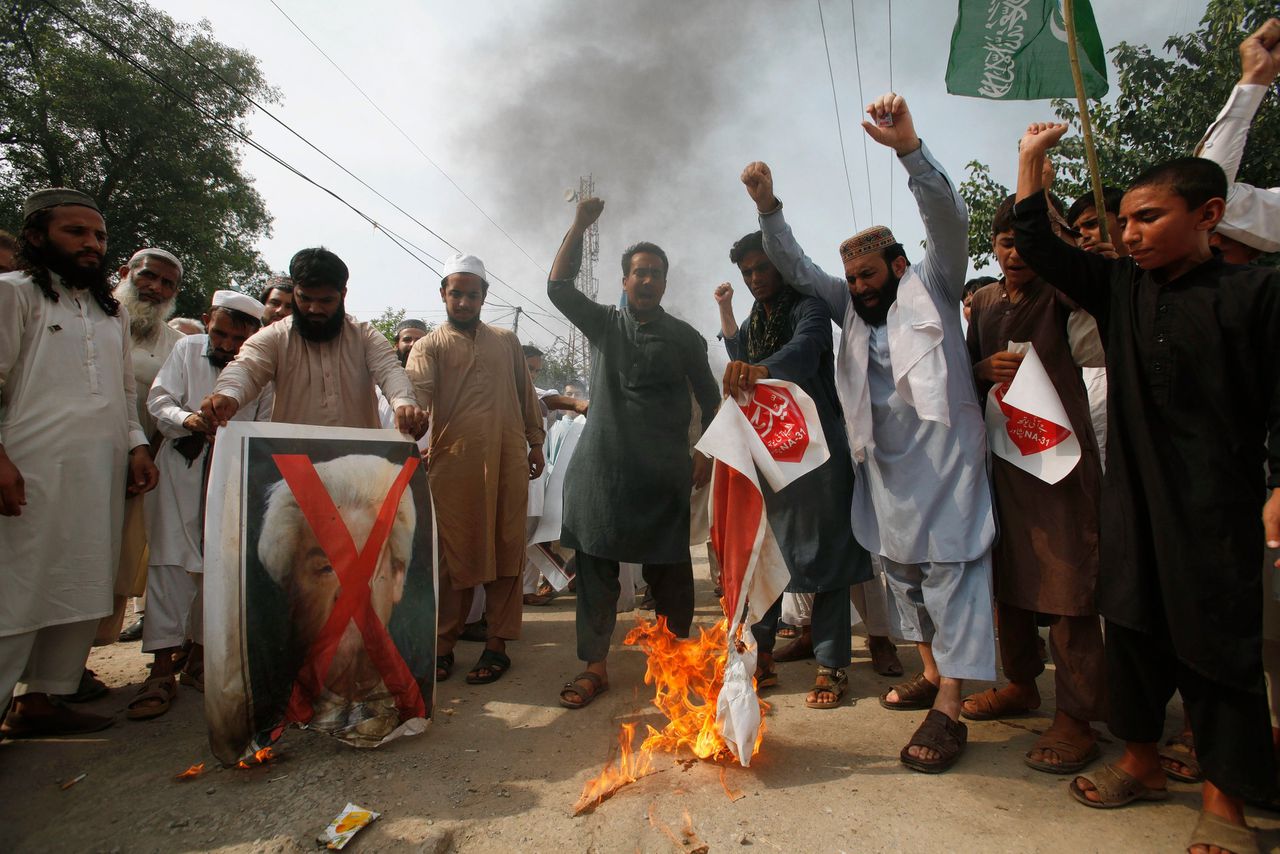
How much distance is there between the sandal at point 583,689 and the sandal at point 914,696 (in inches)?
51.7

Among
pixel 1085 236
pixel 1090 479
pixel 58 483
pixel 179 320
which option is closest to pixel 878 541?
pixel 1090 479

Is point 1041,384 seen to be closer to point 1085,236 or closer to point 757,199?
point 1085,236

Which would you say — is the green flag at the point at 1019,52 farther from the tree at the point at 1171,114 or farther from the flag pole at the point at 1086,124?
the tree at the point at 1171,114

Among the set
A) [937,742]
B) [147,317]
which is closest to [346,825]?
[937,742]

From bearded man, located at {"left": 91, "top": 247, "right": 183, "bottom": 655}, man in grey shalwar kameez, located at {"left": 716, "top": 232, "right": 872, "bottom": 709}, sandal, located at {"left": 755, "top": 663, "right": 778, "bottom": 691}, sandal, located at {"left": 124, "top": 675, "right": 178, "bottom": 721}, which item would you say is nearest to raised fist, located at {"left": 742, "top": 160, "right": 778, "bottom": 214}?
man in grey shalwar kameez, located at {"left": 716, "top": 232, "right": 872, "bottom": 709}

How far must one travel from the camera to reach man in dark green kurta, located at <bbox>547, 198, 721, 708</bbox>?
11.1 feet

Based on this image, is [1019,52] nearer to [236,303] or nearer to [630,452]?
[630,452]

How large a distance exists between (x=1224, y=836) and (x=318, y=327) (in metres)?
3.73

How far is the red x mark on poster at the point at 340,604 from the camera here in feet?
8.79

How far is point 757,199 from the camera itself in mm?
3133

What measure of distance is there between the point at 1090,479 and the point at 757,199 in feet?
5.74

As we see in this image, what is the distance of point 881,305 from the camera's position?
3.04 m

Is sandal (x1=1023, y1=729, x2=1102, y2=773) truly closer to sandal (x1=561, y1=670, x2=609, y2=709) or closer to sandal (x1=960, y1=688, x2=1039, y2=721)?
sandal (x1=960, y1=688, x2=1039, y2=721)

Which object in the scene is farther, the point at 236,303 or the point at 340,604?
the point at 236,303
